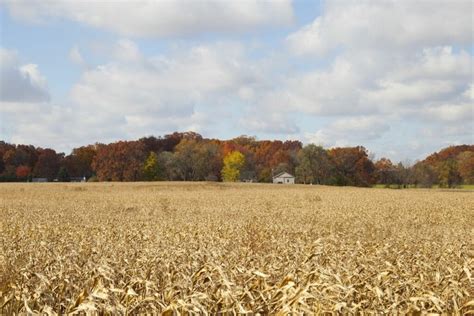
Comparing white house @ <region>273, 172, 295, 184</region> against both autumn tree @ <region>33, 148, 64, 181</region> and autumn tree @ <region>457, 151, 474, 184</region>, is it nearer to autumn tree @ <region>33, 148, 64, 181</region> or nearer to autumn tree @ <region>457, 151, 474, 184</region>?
autumn tree @ <region>457, 151, 474, 184</region>

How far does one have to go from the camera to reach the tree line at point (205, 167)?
111 m

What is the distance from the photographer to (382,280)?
6.15 m

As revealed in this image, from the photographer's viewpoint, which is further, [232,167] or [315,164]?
[232,167]

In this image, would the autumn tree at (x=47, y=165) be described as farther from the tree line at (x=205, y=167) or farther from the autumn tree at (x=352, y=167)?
the autumn tree at (x=352, y=167)

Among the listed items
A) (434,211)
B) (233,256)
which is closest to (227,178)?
(434,211)

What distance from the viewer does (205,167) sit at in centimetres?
11806

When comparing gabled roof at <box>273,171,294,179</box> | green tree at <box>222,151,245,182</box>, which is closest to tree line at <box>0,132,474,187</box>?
green tree at <box>222,151,245,182</box>

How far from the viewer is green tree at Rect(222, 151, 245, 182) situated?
117812mm

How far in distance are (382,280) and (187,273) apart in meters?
2.58

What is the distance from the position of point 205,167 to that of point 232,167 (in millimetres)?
6472

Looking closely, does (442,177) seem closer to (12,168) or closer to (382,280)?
(12,168)

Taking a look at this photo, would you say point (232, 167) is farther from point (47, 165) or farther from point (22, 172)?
point (22, 172)

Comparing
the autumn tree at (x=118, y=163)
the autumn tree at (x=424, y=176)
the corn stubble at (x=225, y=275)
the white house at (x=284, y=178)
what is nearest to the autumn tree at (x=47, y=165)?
the autumn tree at (x=118, y=163)

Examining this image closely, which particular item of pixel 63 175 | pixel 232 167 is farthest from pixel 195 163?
pixel 63 175
